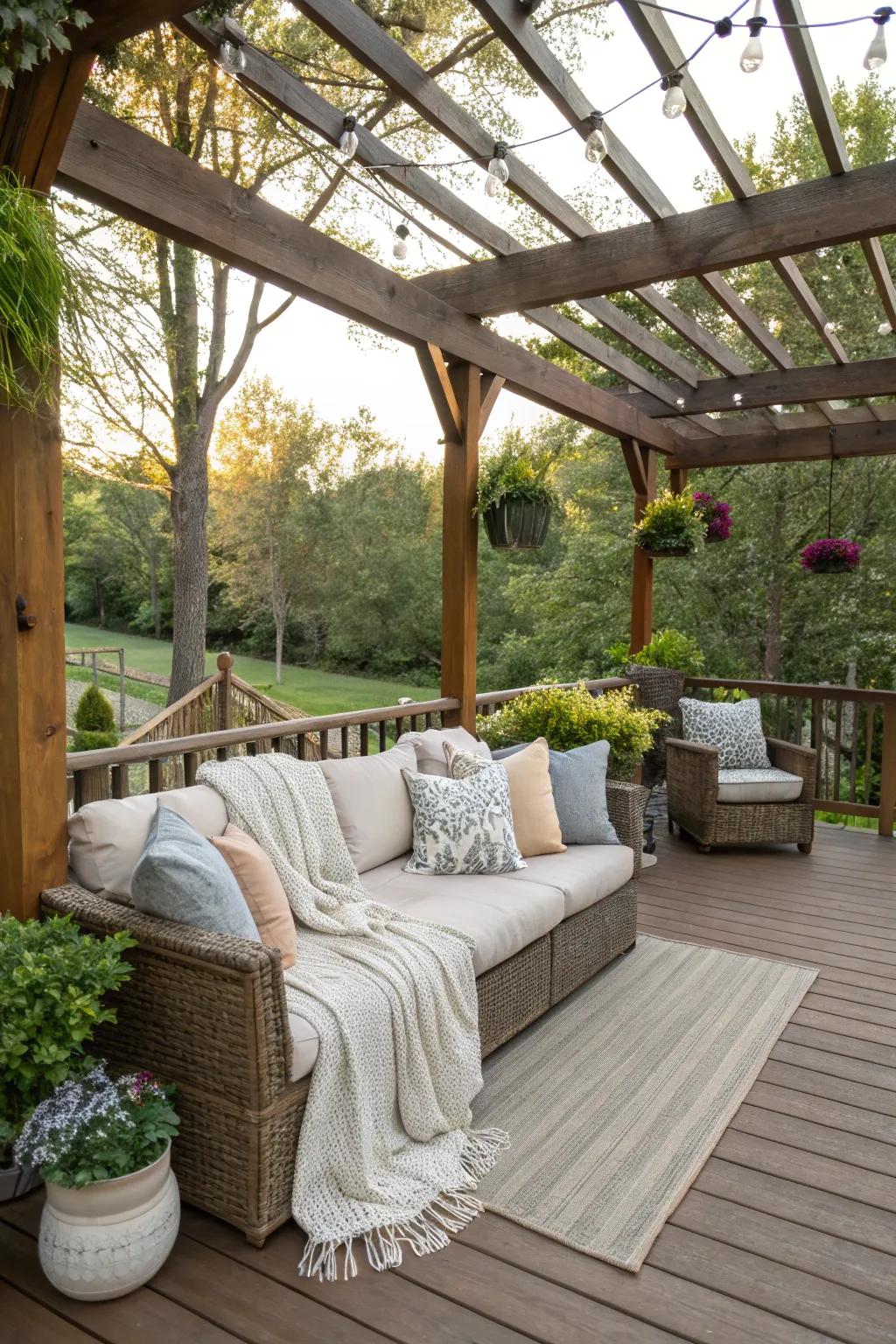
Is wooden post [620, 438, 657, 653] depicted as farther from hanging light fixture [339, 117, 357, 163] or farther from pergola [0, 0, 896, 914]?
hanging light fixture [339, 117, 357, 163]

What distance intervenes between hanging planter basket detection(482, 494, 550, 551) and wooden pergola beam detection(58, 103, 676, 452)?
0.69m

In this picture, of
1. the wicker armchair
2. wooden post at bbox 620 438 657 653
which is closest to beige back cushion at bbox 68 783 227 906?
the wicker armchair

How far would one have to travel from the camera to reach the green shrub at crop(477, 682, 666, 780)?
4.11m

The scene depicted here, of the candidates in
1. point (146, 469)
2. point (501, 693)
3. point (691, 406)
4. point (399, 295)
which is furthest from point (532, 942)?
point (146, 469)

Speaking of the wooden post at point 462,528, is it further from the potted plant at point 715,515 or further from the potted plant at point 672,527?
the potted plant at point 715,515

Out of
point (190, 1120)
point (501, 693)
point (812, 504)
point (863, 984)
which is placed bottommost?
point (863, 984)

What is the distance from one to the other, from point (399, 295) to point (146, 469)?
213 inches

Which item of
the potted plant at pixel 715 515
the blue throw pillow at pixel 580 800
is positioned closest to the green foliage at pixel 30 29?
the blue throw pillow at pixel 580 800

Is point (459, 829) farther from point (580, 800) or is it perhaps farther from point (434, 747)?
Answer: point (580, 800)

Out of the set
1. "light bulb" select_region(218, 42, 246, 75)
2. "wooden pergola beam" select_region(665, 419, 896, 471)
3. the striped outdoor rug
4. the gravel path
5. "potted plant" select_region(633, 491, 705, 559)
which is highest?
"light bulb" select_region(218, 42, 246, 75)

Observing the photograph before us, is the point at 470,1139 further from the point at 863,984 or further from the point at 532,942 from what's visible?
the point at 863,984

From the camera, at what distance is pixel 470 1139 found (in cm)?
236

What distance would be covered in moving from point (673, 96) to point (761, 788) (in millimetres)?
3732

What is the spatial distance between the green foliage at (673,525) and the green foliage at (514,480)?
1.54 meters
